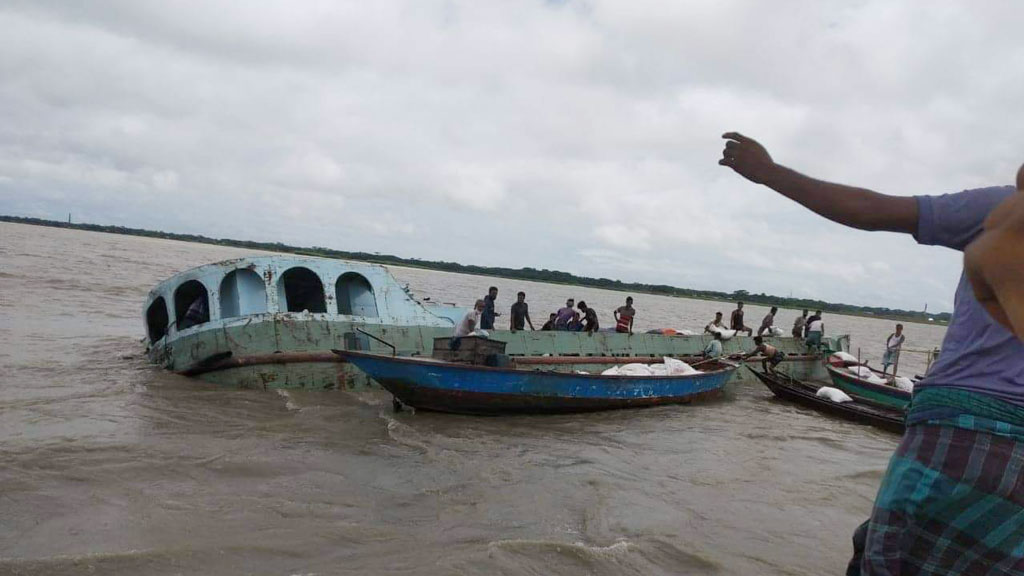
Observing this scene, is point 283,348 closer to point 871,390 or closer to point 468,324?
point 468,324

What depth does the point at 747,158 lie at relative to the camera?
2217 mm

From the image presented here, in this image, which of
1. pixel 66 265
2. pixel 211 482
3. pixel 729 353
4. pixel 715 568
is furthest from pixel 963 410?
pixel 66 265

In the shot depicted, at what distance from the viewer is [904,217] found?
77.3 inches

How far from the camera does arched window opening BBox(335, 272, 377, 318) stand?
1312 centimetres

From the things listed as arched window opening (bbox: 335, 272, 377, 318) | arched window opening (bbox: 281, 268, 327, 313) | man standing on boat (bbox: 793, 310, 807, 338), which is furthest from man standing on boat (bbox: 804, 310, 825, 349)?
arched window opening (bbox: 281, 268, 327, 313)

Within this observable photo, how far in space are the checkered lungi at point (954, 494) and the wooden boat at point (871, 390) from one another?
14493 mm

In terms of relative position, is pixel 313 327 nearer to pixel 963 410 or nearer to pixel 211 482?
pixel 211 482

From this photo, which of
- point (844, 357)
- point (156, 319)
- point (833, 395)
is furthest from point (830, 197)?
point (844, 357)

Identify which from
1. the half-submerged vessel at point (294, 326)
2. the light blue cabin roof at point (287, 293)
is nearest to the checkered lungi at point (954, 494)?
the half-submerged vessel at point (294, 326)

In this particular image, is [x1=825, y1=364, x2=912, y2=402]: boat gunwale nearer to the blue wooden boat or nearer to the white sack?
the white sack

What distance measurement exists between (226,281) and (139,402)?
3.15 m

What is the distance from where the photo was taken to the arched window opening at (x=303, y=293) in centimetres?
1402

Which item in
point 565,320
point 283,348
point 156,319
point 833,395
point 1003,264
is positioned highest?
point 1003,264

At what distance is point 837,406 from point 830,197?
13826 millimetres
